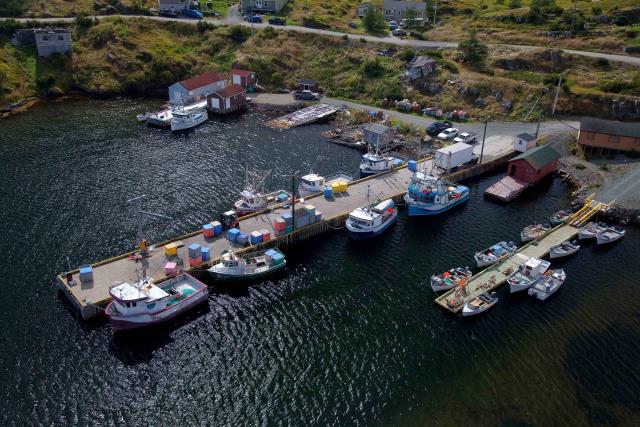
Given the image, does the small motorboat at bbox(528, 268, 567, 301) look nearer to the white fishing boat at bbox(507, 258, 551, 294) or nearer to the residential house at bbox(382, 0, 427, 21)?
the white fishing boat at bbox(507, 258, 551, 294)

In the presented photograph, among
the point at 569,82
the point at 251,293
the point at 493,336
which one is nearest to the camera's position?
the point at 493,336

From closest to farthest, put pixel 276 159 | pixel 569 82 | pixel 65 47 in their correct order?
pixel 276 159 < pixel 569 82 < pixel 65 47

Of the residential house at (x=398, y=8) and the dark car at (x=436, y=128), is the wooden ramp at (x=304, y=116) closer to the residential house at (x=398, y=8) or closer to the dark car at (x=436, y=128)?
the dark car at (x=436, y=128)

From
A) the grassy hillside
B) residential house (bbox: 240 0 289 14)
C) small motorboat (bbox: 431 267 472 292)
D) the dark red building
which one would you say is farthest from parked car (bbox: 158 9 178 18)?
small motorboat (bbox: 431 267 472 292)

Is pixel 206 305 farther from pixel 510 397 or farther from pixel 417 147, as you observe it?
pixel 417 147

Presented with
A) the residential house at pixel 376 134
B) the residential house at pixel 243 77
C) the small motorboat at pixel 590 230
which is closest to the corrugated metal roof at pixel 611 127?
the small motorboat at pixel 590 230

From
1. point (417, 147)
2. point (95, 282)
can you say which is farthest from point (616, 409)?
point (417, 147)

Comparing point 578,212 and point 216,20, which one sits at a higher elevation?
point 216,20
